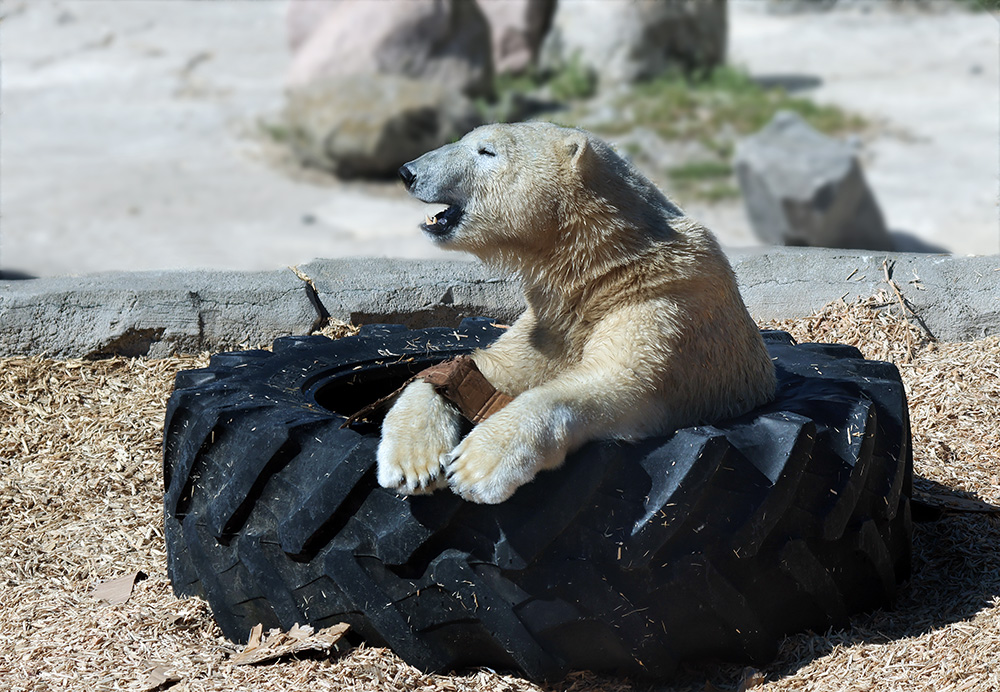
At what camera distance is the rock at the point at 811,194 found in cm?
930

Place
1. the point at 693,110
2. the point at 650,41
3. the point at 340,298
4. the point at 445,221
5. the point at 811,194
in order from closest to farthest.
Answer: the point at 445,221, the point at 340,298, the point at 811,194, the point at 693,110, the point at 650,41

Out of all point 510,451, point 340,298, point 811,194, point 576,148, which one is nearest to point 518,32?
point 811,194

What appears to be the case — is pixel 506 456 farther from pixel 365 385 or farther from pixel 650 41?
pixel 650 41

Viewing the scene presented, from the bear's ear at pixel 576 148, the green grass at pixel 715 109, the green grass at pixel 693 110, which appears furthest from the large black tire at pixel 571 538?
the green grass at pixel 715 109

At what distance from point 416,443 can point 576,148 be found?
0.72 metres

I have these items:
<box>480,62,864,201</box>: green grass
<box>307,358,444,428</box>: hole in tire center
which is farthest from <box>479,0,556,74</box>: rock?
<box>307,358,444,428</box>: hole in tire center

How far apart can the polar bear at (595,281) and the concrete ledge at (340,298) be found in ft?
4.93

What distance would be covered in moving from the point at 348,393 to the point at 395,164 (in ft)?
27.5

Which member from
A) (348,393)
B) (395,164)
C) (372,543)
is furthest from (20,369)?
(395,164)

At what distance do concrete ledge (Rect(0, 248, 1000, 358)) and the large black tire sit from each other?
1.34 m

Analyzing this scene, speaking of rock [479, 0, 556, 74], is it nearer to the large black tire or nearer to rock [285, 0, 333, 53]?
rock [285, 0, 333, 53]

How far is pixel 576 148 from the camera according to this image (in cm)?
221

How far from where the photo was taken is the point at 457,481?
1.93m

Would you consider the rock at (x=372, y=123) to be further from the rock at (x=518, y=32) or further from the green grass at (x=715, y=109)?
the rock at (x=518, y=32)
